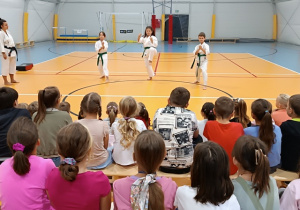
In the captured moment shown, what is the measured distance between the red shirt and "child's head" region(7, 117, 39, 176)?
1.74m

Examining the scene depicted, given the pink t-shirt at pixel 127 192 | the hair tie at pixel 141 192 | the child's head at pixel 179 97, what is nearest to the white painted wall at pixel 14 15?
the child's head at pixel 179 97

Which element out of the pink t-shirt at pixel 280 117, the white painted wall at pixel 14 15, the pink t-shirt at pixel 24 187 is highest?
the white painted wall at pixel 14 15

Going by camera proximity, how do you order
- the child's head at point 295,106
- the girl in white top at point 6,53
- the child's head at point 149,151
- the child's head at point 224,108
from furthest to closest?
the girl in white top at point 6,53 < the child's head at point 224,108 < the child's head at point 295,106 < the child's head at point 149,151

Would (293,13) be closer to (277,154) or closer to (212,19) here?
(212,19)

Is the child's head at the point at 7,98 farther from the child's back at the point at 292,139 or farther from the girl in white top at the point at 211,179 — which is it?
the child's back at the point at 292,139

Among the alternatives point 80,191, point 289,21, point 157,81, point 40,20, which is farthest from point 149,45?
point 289,21

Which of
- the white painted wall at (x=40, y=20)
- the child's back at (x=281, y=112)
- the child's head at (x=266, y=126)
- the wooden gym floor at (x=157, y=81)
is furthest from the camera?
the white painted wall at (x=40, y=20)

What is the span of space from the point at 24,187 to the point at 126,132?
1.17m

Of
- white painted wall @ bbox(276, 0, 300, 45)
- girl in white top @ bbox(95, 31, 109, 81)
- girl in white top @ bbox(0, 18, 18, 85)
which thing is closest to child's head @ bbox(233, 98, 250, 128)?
girl in white top @ bbox(95, 31, 109, 81)

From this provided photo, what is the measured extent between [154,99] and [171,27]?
54.5ft

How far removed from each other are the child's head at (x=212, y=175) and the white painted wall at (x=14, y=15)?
59.9ft

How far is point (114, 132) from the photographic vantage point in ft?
10.1

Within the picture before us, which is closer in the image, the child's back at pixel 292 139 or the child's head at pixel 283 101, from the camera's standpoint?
the child's back at pixel 292 139

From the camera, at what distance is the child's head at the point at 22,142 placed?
2.02 metres
